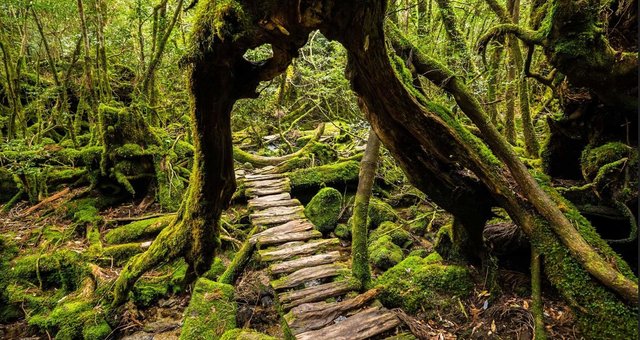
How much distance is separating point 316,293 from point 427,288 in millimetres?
1602

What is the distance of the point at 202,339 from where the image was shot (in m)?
4.98

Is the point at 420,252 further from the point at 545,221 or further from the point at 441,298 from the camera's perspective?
the point at 545,221

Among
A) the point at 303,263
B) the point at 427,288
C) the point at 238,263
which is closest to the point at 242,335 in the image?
the point at 303,263

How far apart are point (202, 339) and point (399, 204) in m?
6.55

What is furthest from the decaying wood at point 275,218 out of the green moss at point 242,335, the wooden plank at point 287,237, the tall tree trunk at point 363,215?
the green moss at point 242,335

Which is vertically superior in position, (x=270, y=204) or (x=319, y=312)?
(x=270, y=204)

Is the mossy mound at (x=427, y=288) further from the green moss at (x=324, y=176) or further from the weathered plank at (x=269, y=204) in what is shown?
the green moss at (x=324, y=176)

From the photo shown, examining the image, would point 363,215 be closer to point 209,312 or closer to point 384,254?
point 384,254

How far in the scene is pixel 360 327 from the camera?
4211mm

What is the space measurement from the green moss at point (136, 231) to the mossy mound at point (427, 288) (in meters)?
5.08

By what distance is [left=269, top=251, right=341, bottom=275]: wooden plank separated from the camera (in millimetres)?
5383

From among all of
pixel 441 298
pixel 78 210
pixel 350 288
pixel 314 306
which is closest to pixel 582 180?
pixel 441 298

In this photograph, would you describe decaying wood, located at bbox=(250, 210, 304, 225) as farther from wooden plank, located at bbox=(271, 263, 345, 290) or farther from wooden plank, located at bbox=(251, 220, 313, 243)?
wooden plank, located at bbox=(271, 263, 345, 290)

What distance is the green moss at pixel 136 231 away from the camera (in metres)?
7.64
